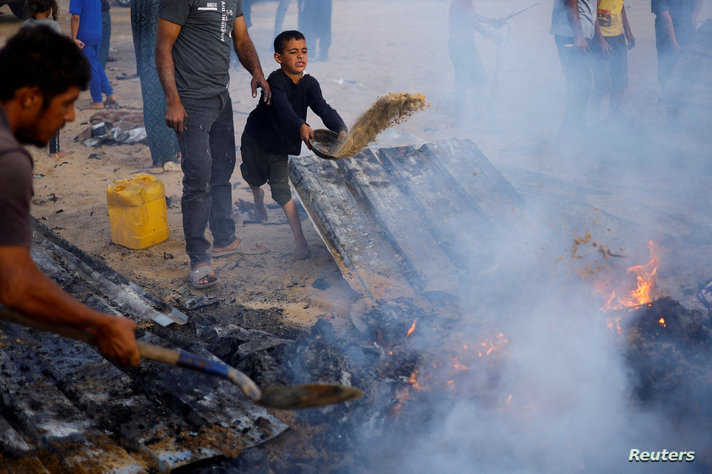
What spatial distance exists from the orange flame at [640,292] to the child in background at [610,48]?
12.3 ft

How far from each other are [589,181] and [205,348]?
4551mm

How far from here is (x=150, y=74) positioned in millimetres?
6145

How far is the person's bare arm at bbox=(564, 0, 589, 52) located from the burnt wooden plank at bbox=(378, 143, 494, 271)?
270 centimetres

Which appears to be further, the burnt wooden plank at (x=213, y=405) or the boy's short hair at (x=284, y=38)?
the boy's short hair at (x=284, y=38)

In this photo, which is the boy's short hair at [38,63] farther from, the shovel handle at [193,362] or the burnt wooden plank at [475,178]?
the burnt wooden plank at [475,178]

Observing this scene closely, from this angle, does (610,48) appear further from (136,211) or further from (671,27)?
(136,211)

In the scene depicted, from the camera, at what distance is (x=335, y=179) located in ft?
15.4

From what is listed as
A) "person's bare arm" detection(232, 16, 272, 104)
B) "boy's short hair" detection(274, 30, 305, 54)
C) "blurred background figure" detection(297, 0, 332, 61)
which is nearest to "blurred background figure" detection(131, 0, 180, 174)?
"person's bare arm" detection(232, 16, 272, 104)

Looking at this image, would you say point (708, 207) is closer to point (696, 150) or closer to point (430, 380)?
point (696, 150)

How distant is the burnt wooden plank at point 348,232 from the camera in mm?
3854

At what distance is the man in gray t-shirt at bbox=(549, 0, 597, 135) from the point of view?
644 cm

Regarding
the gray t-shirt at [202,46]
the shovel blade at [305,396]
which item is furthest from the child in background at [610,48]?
the shovel blade at [305,396]

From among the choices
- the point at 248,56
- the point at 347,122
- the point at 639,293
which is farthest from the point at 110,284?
the point at 347,122

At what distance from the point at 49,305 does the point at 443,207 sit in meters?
3.23
